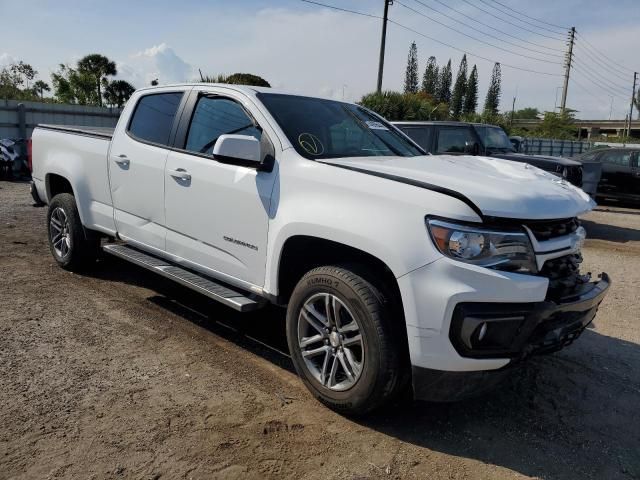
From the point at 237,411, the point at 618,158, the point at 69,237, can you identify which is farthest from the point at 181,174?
the point at 618,158

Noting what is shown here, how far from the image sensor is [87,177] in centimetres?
533

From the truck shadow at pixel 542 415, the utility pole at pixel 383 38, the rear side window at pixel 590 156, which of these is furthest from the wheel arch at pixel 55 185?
the utility pole at pixel 383 38

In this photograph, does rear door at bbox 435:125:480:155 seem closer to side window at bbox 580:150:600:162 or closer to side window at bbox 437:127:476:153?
side window at bbox 437:127:476:153

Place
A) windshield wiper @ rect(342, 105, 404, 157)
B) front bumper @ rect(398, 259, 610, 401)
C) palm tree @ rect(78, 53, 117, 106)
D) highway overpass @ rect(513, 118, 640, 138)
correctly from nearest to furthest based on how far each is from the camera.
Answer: front bumper @ rect(398, 259, 610, 401), windshield wiper @ rect(342, 105, 404, 157), palm tree @ rect(78, 53, 117, 106), highway overpass @ rect(513, 118, 640, 138)

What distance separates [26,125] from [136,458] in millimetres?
17477

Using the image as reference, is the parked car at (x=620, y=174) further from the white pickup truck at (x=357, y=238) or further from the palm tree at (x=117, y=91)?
the palm tree at (x=117, y=91)

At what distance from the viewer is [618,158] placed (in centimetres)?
1356

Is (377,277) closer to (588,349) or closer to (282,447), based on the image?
(282,447)

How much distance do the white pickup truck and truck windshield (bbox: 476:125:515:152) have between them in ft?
18.7

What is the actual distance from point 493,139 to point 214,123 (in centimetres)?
727

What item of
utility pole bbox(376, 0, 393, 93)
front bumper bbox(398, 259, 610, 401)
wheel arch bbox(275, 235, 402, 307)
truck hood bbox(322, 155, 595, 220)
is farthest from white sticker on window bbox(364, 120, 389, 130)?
utility pole bbox(376, 0, 393, 93)

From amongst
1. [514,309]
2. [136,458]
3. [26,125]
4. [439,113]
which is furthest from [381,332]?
[439,113]

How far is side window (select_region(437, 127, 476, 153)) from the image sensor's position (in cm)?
968

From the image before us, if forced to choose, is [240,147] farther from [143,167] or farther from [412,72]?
[412,72]
